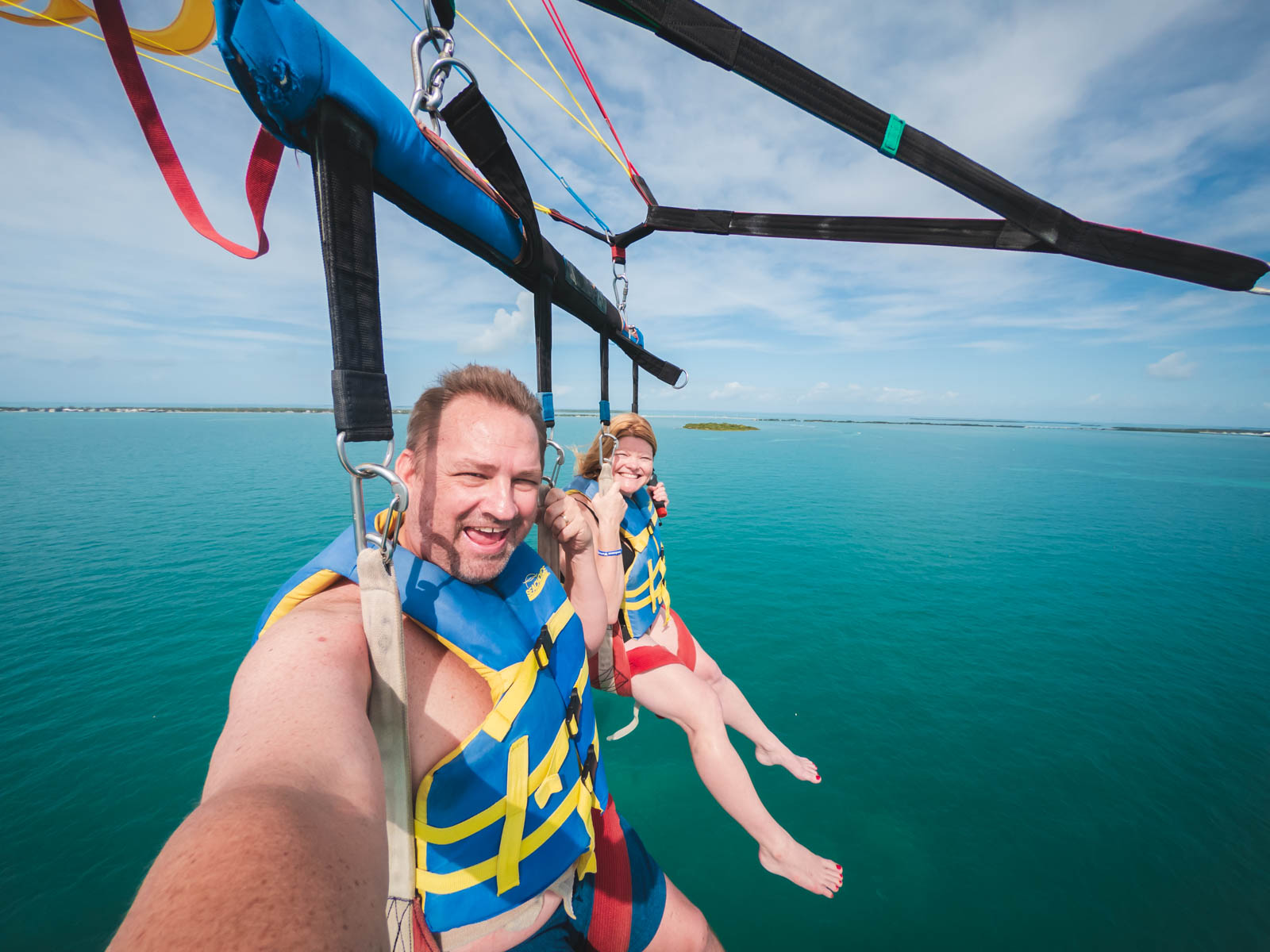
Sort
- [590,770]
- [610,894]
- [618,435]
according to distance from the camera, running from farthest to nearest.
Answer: [618,435]
[610,894]
[590,770]

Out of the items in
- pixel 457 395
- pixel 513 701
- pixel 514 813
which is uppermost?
pixel 457 395

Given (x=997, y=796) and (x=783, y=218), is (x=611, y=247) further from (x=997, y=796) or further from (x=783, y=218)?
(x=997, y=796)

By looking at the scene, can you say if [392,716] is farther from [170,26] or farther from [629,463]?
[629,463]

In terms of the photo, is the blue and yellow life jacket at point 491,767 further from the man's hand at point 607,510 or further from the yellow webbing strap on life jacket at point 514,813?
the man's hand at point 607,510

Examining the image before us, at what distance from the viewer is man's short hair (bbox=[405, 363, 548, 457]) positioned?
1.72m

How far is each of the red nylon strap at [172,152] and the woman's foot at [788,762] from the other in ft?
17.8

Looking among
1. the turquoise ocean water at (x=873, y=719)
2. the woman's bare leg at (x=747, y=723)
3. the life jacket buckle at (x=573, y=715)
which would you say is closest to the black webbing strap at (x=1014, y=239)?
the life jacket buckle at (x=573, y=715)

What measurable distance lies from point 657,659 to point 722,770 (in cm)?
87

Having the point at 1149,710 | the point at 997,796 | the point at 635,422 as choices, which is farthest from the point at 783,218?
the point at 1149,710

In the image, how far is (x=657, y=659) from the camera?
338 cm

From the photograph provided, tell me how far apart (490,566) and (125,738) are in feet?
22.1

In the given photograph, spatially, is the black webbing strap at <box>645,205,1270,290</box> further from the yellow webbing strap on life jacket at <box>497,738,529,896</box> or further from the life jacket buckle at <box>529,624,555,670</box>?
the yellow webbing strap on life jacket at <box>497,738,529,896</box>

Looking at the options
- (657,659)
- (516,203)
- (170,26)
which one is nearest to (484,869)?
(657,659)

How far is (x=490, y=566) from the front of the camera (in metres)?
1.69
